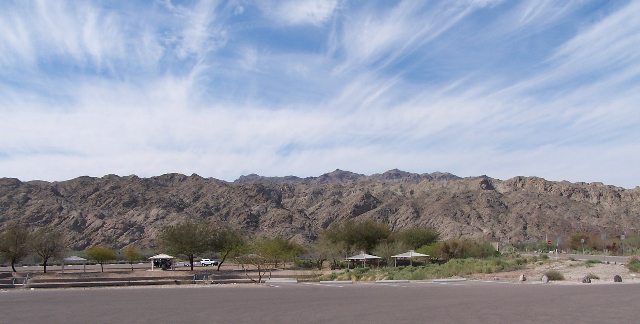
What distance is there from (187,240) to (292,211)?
61.1 metres

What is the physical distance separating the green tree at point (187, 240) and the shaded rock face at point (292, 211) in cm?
3395

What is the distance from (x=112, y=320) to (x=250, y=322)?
151 inches

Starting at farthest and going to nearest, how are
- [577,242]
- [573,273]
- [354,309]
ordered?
[577,242] → [573,273] → [354,309]

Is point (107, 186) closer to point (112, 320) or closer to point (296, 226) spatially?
point (296, 226)

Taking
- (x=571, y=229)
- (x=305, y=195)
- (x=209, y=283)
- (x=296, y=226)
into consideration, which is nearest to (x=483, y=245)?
(x=209, y=283)

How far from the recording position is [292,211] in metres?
109

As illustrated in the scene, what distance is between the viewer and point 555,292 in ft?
64.2

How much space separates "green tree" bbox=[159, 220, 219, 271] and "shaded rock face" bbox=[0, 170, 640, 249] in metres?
33.9

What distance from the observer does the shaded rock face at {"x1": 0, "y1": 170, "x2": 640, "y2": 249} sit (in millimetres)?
91375

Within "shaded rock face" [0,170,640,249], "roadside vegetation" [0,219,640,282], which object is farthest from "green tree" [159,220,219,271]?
"shaded rock face" [0,170,640,249]

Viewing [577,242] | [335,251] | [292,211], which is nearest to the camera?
[335,251]

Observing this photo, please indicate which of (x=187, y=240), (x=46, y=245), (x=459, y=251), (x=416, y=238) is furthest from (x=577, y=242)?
(x=46, y=245)

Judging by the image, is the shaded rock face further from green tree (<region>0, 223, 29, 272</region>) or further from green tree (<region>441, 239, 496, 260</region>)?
green tree (<region>0, 223, 29, 272</region>)

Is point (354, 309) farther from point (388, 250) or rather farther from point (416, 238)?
point (416, 238)
